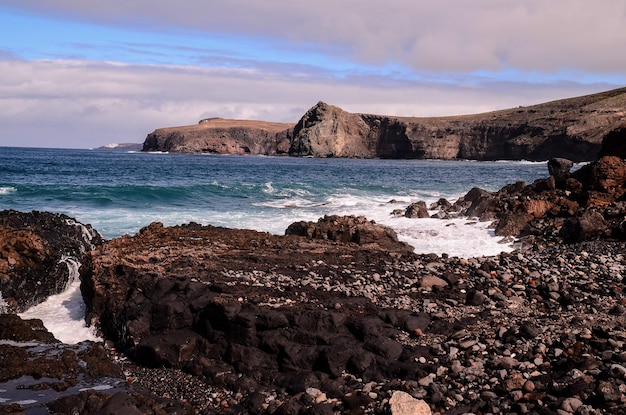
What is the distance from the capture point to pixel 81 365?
9.05m

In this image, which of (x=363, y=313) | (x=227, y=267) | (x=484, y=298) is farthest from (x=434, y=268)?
(x=227, y=267)

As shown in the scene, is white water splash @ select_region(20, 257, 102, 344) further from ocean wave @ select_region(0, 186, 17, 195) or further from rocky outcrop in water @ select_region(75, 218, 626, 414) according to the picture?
ocean wave @ select_region(0, 186, 17, 195)

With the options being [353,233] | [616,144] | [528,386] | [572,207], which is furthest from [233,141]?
[528,386]

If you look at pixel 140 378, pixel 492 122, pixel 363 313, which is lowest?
pixel 140 378

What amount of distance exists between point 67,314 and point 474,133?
446 feet

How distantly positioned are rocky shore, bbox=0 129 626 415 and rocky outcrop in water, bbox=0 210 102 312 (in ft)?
0.25

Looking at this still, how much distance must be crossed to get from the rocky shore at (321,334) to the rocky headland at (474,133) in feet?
353

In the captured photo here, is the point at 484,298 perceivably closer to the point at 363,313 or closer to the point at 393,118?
the point at 363,313

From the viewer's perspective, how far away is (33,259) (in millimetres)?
13930

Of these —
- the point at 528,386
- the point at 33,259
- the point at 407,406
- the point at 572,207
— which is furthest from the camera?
the point at 572,207

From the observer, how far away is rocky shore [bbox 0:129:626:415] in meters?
7.70

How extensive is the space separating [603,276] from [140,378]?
368 inches

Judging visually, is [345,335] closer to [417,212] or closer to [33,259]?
[33,259]

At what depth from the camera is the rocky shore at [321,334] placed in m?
7.70
